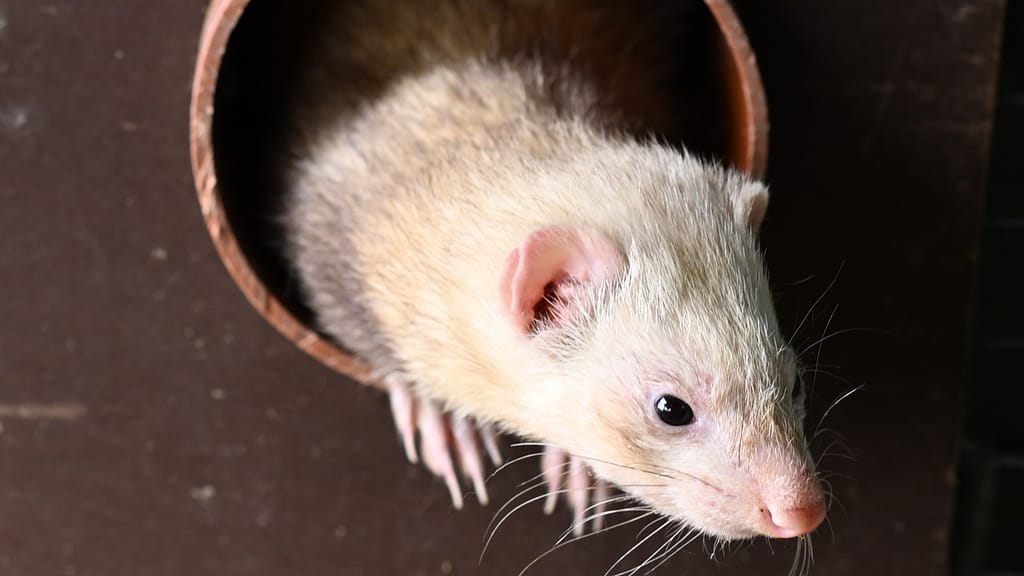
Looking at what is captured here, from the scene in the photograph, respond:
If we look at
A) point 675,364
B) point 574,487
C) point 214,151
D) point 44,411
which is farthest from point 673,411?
point 44,411

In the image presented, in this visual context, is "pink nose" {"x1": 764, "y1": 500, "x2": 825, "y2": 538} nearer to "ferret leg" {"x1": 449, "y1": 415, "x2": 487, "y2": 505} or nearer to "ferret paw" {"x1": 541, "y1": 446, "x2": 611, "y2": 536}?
"ferret paw" {"x1": 541, "y1": 446, "x2": 611, "y2": 536}

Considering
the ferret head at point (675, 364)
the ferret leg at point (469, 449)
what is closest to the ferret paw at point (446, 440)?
the ferret leg at point (469, 449)

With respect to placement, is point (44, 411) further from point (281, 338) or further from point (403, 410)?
point (403, 410)

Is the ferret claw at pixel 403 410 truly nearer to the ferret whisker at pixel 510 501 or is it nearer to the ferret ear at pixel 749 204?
the ferret whisker at pixel 510 501

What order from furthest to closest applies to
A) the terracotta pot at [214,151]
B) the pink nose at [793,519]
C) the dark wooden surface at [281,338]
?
the dark wooden surface at [281,338]
the terracotta pot at [214,151]
the pink nose at [793,519]

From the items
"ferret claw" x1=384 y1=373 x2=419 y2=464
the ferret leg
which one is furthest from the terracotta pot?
the ferret leg

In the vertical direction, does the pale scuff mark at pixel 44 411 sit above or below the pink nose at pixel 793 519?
below

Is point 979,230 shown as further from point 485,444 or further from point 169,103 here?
point 169,103
